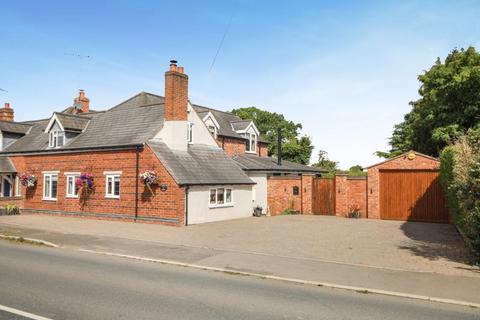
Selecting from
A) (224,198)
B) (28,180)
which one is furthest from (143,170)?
(28,180)

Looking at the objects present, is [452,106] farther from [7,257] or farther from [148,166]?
[7,257]

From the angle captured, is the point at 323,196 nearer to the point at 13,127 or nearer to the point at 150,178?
the point at 150,178

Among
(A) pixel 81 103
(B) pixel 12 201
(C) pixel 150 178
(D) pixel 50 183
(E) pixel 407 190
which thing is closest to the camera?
(C) pixel 150 178

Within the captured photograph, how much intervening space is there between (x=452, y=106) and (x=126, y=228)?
21.9 metres

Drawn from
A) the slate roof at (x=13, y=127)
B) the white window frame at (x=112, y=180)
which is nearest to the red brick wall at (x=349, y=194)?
the white window frame at (x=112, y=180)

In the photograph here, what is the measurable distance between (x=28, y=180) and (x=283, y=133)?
43056 millimetres

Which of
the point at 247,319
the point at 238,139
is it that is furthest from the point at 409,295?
the point at 238,139

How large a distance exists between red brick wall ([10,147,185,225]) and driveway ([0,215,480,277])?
38.8 inches

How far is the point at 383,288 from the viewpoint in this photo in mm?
8695

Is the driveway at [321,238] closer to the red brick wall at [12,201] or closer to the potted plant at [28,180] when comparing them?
the potted plant at [28,180]

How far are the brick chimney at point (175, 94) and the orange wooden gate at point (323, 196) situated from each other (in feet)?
33.3

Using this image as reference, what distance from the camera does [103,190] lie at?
23188 mm

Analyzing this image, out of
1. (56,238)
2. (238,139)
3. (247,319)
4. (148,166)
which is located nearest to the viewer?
(247,319)

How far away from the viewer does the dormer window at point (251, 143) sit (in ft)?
119
